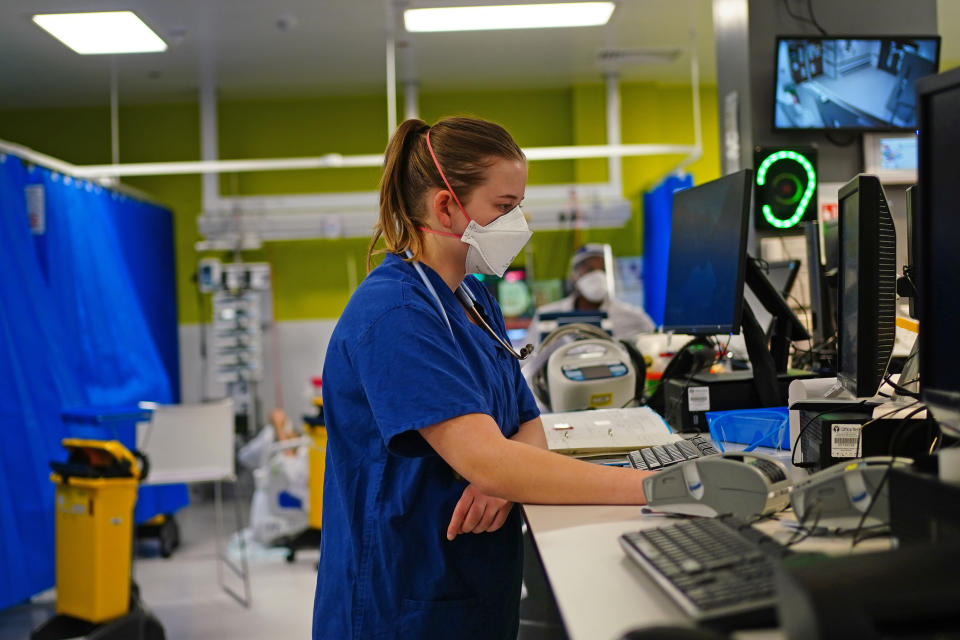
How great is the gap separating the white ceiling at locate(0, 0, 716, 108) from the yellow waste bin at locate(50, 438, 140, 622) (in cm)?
280

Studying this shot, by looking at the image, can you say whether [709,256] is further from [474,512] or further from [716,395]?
[474,512]

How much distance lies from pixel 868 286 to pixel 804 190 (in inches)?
78.7

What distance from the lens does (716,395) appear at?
79.0 inches

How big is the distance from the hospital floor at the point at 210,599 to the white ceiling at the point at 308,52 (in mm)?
3387

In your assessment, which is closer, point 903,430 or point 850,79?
point 903,430

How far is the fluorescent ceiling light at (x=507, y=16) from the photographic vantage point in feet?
16.6

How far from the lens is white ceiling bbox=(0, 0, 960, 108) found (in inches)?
231

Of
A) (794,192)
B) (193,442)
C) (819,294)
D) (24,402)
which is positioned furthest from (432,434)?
(24,402)

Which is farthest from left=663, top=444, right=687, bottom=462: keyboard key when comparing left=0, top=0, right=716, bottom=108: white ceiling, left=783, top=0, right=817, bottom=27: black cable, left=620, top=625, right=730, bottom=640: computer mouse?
left=0, top=0, right=716, bottom=108: white ceiling

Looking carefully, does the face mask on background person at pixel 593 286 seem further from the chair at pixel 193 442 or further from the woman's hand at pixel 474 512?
the woman's hand at pixel 474 512

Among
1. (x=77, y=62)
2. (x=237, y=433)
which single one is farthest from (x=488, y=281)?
(x=77, y=62)

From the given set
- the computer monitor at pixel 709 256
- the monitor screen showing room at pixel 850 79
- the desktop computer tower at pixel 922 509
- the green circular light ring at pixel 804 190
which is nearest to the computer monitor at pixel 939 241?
the desktop computer tower at pixel 922 509

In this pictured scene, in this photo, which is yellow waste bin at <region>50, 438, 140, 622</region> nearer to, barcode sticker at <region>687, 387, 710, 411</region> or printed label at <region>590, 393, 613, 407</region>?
printed label at <region>590, 393, 613, 407</region>

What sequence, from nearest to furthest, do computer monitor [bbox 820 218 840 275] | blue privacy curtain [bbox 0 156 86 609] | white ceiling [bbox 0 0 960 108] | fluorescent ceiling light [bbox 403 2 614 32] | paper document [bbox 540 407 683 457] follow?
paper document [bbox 540 407 683 457] → computer monitor [bbox 820 218 840 275] → blue privacy curtain [bbox 0 156 86 609] → fluorescent ceiling light [bbox 403 2 614 32] → white ceiling [bbox 0 0 960 108]
